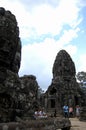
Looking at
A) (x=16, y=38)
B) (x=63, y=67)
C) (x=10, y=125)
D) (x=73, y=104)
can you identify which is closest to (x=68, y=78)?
(x=63, y=67)

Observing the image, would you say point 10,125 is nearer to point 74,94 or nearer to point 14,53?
point 14,53

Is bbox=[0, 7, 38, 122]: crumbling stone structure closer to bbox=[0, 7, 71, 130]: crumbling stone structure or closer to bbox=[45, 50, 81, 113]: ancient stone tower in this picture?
bbox=[0, 7, 71, 130]: crumbling stone structure

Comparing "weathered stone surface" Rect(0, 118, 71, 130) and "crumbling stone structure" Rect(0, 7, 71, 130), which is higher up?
"crumbling stone structure" Rect(0, 7, 71, 130)

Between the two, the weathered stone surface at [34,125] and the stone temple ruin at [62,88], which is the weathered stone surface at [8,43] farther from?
the stone temple ruin at [62,88]

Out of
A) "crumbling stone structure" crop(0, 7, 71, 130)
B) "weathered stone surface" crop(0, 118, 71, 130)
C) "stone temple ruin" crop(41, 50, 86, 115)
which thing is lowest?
"weathered stone surface" crop(0, 118, 71, 130)

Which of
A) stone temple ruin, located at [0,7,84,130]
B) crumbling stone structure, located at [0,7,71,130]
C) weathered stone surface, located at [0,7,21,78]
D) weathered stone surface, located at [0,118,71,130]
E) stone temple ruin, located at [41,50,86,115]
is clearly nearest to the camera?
weathered stone surface, located at [0,118,71,130]

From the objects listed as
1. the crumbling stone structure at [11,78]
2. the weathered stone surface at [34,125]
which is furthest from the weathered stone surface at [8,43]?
the weathered stone surface at [34,125]

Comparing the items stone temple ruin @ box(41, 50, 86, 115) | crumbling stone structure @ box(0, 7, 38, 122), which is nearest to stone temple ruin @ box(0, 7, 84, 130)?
crumbling stone structure @ box(0, 7, 38, 122)

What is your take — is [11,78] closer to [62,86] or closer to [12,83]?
[12,83]

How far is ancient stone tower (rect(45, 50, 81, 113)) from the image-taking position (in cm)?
4087

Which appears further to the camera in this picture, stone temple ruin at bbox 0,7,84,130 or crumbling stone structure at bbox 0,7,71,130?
stone temple ruin at bbox 0,7,84,130

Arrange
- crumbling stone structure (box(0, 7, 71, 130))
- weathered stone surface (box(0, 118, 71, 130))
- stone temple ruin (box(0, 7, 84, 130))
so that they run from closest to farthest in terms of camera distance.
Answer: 1. weathered stone surface (box(0, 118, 71, 130))
2. crumbling stone structure (box(0, 7, 71, 130))
3. stone temple ruin (box(0, 7, 84, 130))

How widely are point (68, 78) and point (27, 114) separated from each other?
34316mm

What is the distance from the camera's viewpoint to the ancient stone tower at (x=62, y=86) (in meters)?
40.9
